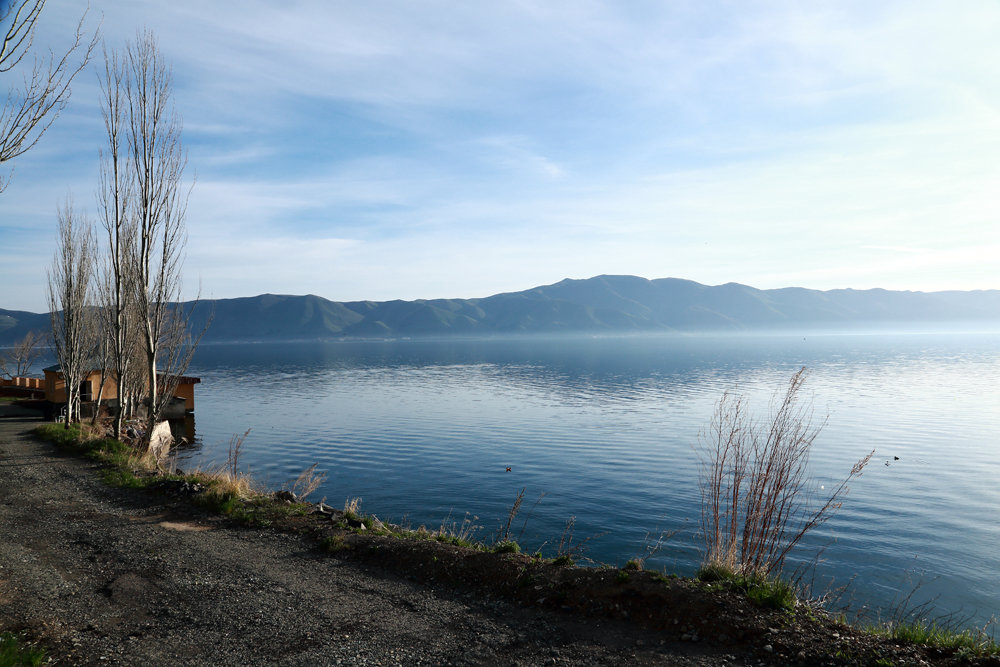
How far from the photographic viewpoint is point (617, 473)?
30422 millimetres

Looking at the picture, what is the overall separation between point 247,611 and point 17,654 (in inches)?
94.4

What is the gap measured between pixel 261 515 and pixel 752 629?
31.7 ft

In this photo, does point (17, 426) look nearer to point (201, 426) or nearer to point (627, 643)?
point (201, 426)

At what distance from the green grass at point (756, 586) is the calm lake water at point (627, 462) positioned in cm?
852

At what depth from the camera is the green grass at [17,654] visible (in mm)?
5711

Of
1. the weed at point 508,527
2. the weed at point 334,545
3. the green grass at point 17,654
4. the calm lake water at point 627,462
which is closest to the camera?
the green grass at point 17,654

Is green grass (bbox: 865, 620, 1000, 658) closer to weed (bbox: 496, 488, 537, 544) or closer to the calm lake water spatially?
weed (bbox: 496, 488, 537, 544)

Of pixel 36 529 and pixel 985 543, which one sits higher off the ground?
pixel 36 529

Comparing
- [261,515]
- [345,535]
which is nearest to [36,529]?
[261,515]

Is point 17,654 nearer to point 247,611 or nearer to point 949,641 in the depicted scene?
point 247,611

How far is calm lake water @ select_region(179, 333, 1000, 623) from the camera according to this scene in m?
19.1

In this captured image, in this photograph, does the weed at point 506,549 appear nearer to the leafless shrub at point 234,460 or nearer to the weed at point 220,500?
the weed at point 220,500

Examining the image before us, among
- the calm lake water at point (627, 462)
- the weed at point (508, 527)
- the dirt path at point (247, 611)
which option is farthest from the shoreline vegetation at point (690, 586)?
the calm lake water at point (627, 462)

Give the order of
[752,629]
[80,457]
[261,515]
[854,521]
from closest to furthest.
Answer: [752,629], [261,515], [80,457], [854,521]
